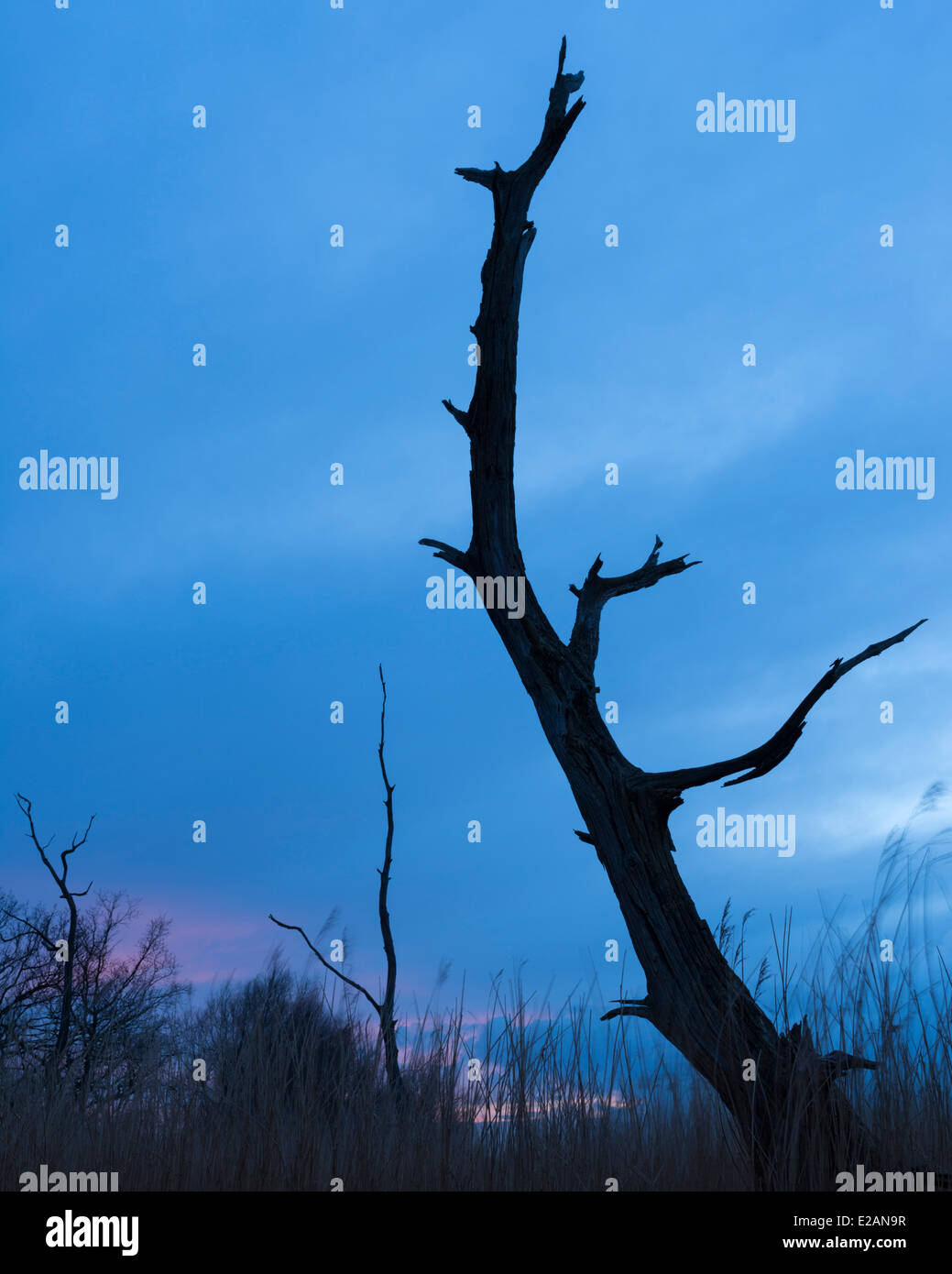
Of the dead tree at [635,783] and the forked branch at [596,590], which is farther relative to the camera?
the forked branch at [596,590]

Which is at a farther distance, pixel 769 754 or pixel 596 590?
pixel 596 590

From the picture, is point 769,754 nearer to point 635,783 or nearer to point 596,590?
point 635,783

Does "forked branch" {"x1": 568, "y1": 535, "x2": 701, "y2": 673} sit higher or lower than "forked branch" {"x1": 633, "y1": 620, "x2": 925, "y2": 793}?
higher

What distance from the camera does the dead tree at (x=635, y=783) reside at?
4.05 m

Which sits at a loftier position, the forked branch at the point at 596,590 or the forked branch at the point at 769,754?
the forked branch at the point at 596,590

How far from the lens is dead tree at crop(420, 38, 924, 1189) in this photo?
13.3 feet

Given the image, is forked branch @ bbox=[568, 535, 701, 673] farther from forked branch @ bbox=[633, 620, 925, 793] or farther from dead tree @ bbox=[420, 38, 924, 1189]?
forked branch @ bbox=[633, 620, 925, 793]

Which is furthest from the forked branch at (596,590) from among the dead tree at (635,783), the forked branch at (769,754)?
the forked branch at (769,754)

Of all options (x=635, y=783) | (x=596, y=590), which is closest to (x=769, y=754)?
(x=635, y=783)

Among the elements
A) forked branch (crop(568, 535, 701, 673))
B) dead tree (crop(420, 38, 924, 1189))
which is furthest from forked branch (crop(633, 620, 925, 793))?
forked branch (crop(568, 535, 701, 673))

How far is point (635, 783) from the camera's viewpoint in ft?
14.8

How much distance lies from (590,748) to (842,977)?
1537mm

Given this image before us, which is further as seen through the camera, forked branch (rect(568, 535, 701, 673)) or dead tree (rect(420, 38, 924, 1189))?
forked branch (rect(568, 535, 701, 673))

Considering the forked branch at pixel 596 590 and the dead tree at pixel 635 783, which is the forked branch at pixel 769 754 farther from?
the forked branch at pixel 596 590
